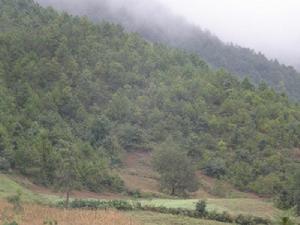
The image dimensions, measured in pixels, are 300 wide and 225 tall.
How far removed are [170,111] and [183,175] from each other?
2540 centimetres

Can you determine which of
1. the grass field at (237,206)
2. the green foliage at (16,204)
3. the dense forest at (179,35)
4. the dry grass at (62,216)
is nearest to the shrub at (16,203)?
the green foliage at (16,204)

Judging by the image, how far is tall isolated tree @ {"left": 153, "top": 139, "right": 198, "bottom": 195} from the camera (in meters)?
43.5

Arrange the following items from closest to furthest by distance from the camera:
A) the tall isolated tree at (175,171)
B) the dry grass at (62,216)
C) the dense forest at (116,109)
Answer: the dry grass at (62,216)
the tall isolated tree at (175,171)
the dense forest at (116,109)

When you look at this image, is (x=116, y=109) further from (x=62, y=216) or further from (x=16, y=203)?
(x=62, y=216)

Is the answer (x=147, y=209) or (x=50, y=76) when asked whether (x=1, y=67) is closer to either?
(x=50, y=76)

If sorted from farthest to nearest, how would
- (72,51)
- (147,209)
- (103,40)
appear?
(103,40) → (72,51) → (147,209)

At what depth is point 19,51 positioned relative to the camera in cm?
6631

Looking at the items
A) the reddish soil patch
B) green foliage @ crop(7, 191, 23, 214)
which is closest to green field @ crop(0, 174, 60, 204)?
green foliage @ crop(7, 191, 23, 214)

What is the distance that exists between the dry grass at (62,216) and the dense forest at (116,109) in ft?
53.1

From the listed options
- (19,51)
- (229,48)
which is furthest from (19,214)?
(229,48)

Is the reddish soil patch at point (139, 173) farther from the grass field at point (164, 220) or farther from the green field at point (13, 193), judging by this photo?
the grass field at point (164, 220)

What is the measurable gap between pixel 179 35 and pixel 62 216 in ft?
476

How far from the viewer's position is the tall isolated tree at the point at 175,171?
4347cm

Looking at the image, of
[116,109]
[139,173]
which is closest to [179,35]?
[116,109]
